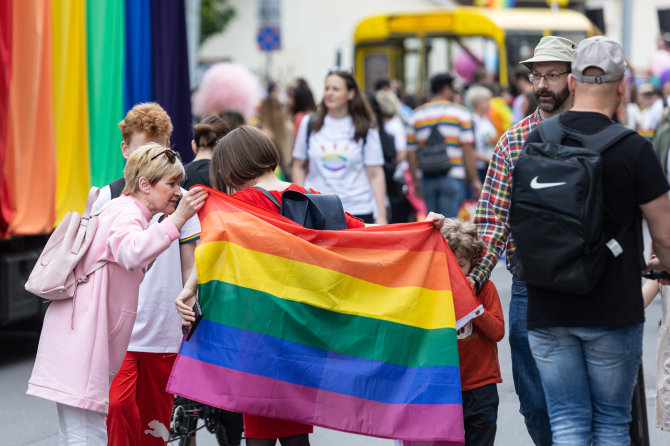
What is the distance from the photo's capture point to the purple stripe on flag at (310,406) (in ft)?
13.9

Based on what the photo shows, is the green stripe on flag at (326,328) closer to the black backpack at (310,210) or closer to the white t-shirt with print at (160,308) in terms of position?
the black backpack at (310,210)

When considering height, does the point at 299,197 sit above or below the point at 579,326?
above

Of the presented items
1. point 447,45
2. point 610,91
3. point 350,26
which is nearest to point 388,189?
point 610,91

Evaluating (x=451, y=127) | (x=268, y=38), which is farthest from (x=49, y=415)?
(x=268, y=38)

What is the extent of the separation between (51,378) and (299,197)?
1.23 metres

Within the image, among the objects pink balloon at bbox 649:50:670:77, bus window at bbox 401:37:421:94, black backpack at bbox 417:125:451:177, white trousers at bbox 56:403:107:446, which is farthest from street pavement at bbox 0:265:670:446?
pink balloon at bbox 649:50:670:77

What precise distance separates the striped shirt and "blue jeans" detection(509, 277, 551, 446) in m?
7.53

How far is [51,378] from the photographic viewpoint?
450 cm

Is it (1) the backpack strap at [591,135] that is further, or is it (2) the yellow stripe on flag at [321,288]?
(2) the yellow stripe on flag at [321,288]

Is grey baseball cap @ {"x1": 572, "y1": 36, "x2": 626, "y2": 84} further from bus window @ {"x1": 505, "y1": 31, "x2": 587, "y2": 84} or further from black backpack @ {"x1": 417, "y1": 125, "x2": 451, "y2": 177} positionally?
bus window @ {"x1": 505, "y1": 31, "x2": 587, "y2": 84}

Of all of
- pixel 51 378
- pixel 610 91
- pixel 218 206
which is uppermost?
pixel 610 91

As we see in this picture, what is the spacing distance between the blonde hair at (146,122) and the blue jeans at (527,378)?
185 cm

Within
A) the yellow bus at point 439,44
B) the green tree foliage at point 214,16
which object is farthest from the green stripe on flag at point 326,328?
the green tree foliage at point 214,16

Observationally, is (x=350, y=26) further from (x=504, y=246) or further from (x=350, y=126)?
(x=504, y=246)
